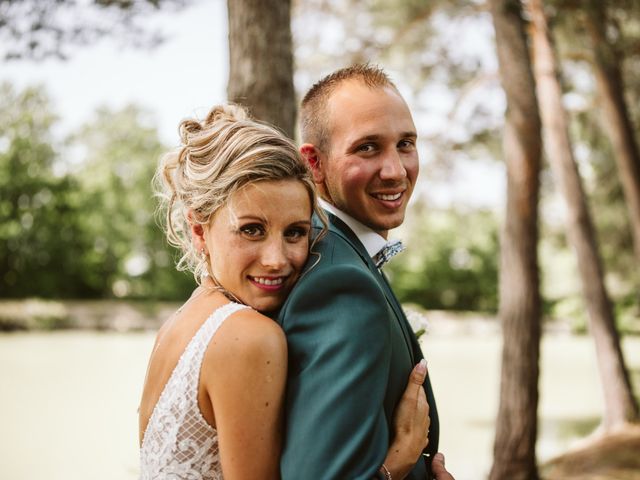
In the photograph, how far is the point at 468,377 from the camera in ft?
77.7

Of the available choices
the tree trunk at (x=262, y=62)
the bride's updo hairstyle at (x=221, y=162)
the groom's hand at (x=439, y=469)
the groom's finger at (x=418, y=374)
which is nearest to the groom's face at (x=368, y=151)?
the bride's updo hairstyle at (x=221, y=162)

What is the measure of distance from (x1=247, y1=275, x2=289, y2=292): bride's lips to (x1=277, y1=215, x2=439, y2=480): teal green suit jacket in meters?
0.10

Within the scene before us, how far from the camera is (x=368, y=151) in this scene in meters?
2.44

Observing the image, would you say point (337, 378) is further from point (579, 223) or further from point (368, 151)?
point (579, 223)

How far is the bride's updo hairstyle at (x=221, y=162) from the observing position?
2066 millimetres

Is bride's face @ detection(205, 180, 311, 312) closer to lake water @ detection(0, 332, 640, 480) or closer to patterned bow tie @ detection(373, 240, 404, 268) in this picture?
patterned bow tie @ detection(373, 240, 404, 268)

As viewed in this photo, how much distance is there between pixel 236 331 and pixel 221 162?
1.70ft

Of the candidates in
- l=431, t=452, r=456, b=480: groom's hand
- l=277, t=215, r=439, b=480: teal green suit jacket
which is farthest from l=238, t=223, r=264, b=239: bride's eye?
l=431, t=452, r=456, b=480: groom's hand

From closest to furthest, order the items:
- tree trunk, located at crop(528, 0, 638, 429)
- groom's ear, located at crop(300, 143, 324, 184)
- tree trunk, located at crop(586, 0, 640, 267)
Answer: groom's ear, located at crop(300, 143, 324, 184) < tree trunk, located at crop(528, 0, 638, 429) < tree trunk, located at crop(586, 0, 640, 267)

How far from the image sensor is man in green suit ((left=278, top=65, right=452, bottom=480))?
1.76 m

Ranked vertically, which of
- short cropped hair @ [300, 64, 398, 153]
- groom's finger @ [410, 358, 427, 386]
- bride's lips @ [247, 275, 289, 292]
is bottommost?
groom's finger @ [410, 358, 427, 386]

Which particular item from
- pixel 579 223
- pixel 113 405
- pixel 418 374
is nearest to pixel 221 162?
pixel 418 374

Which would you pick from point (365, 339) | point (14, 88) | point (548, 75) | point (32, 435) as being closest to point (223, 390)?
point (365, 339)

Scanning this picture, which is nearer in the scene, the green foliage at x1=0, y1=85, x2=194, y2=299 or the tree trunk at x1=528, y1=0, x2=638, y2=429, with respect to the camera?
the tree trunk at x1=528, y1=0, x2=638, y2=429
